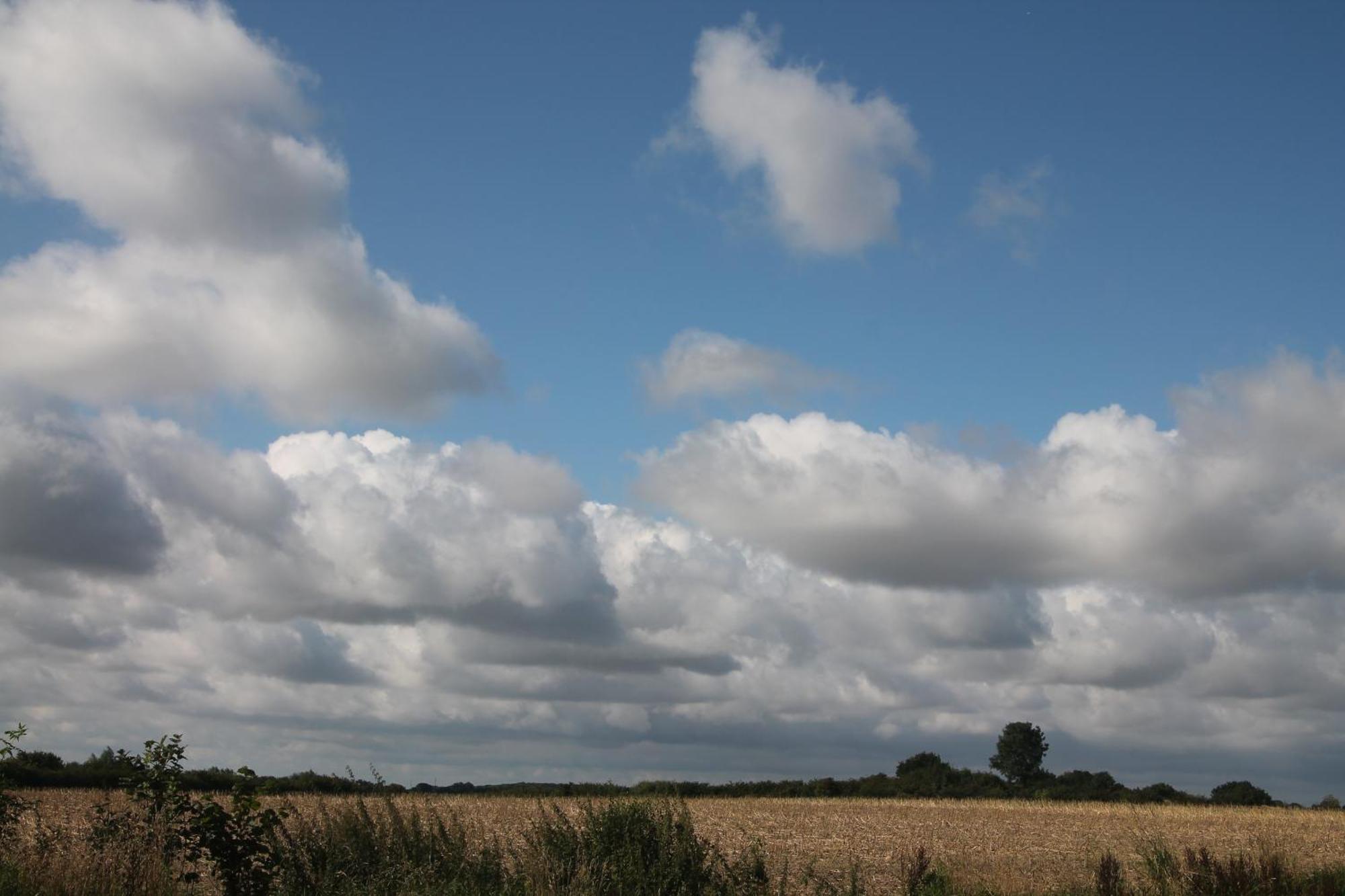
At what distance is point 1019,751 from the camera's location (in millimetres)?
131625

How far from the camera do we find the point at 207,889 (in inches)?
675

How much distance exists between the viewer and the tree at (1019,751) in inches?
5138

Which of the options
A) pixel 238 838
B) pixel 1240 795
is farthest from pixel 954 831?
pixel 1240 795

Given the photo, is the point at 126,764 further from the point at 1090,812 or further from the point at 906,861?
the point at 1090,812

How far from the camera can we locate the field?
2667 cm

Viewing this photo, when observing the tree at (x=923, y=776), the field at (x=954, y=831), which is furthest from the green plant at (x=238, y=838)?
the tree at (x=923, y=776)

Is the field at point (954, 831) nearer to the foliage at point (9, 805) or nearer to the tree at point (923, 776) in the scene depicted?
the foliage at point (9, 805)

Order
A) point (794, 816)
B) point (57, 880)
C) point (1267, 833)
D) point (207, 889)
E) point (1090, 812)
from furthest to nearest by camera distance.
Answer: point (1090, 812) < point (794, 816) < point (1267, 833) < point (207, 889) < point (57, 880)

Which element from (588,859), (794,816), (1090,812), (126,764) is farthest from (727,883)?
(1090,812)

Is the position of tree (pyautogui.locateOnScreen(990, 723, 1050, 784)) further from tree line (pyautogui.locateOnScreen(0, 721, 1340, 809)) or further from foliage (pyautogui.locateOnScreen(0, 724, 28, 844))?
foliage (pyautogui.locateOnScreen(0, 724, 28, 844))

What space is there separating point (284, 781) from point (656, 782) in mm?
48840

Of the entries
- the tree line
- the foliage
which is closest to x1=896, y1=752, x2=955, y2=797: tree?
the tree line

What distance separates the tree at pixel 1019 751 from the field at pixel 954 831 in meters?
60.3

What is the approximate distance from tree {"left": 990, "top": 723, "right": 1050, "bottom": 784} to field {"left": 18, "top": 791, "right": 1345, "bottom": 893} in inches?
2375
